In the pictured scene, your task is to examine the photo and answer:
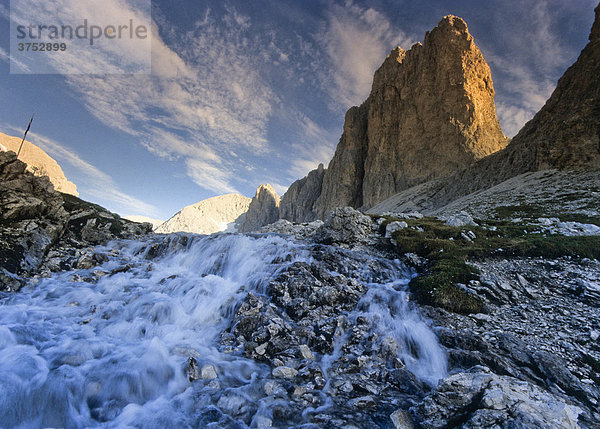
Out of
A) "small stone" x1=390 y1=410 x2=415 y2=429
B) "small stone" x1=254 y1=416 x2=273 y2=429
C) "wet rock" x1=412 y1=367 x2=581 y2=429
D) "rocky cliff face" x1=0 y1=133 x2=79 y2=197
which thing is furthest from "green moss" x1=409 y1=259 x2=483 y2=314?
"rocky cliff face" x1=0 y1=133 x2=79 y2=197

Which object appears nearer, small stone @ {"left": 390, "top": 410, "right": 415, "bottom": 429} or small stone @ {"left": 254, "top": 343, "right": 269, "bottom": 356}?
small stone @ {"left": 390, "top": 410, "right": 415, "bottom": 429}

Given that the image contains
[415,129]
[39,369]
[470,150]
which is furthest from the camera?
[415,129]

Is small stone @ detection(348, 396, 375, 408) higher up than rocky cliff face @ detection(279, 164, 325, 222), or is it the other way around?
rocky cliff face @ detection(279, 164, 325, 222)

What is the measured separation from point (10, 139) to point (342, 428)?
244795mm

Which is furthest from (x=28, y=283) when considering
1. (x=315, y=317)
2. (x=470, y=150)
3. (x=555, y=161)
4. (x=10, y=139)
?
(x=10, y=139)

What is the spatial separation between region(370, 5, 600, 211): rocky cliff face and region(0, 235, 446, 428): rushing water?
1917 inches

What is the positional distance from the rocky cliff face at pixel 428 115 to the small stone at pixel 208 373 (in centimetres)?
8568

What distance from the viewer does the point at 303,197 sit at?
156250 mm

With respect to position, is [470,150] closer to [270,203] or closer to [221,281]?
[221,281]

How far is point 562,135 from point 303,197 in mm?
121668

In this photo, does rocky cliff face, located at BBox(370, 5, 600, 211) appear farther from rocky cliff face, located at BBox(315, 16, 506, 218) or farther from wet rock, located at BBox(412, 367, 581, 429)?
wet rock, located at BBox(412, 367, 581, 429)

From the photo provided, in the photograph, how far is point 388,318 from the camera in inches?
405

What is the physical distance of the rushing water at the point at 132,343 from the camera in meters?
6.12

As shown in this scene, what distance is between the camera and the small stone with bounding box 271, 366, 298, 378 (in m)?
7.33
